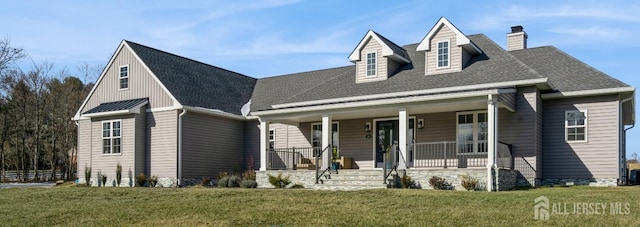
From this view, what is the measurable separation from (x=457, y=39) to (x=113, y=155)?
13.7 metres

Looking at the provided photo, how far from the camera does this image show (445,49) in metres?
19.5

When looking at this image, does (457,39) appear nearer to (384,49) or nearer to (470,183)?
(384,49)

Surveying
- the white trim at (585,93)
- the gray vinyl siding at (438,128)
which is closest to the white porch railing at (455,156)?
the gray vinyl siding at (438,128)

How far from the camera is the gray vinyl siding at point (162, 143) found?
21.2 metres

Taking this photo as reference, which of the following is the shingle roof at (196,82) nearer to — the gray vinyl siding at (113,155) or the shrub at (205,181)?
the gray vinyl siding at (113,155)

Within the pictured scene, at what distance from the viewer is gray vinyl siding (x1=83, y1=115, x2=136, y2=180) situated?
21828mm

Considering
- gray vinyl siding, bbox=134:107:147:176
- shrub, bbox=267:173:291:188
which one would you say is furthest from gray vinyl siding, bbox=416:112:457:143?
gray vinyl siding, bbox=134:107:147:176

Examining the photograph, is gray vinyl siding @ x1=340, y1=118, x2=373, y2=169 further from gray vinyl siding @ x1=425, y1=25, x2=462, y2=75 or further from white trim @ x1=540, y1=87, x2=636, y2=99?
white trim @ x1=540, y1=87, x2=636, y2=99

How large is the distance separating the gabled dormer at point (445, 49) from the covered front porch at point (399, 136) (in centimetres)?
159

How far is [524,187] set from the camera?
56.0 feet

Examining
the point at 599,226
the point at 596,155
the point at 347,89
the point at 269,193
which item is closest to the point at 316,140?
the point at 347,89

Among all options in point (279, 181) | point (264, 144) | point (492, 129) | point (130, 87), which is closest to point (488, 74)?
point (492, 129)

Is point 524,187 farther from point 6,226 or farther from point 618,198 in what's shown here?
point 6,226

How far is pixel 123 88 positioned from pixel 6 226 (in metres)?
12.1
